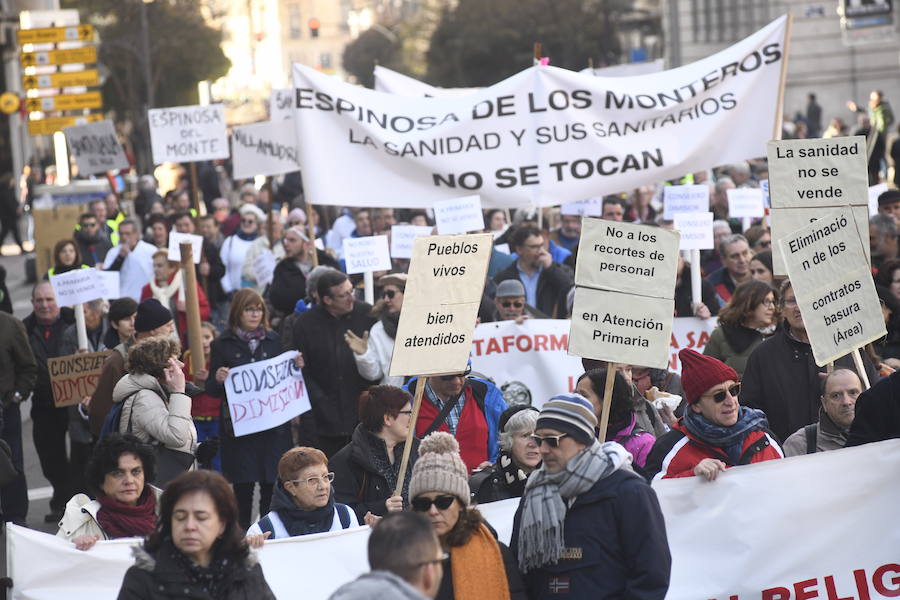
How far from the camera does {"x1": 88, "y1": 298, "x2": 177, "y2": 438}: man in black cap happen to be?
8.14m

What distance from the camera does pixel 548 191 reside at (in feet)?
33.6

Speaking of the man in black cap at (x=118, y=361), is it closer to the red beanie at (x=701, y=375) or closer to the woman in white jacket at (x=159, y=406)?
the woman in white jacket at (x=159, y=406)

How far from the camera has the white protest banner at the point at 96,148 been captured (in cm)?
1902

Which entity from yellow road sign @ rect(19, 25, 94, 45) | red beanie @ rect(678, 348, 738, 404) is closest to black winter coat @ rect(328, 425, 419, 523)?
red beanie @ rect(678, 348, 738, 404)

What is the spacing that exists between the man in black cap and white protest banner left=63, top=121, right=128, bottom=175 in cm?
1102

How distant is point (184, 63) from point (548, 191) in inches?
1791

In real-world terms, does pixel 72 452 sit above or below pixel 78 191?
below

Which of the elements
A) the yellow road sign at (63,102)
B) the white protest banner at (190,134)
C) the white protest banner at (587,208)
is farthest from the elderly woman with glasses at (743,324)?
the yellow road sign at (63,102)

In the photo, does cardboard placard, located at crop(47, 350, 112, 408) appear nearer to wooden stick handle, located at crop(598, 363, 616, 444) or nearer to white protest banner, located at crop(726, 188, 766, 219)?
wooden stick handle, located at crop(598, 363, 616, 444)

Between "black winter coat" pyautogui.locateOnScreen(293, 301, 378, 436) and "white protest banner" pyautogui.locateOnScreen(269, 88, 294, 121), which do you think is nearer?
"black winter coat" pyautogui.locateOnScreen(293, 301, 378, 436)

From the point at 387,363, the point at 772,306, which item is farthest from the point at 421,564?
the point at 387,363

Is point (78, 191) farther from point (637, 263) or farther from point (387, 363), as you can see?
point (637, 263)

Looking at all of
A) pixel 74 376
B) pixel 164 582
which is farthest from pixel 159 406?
pixel 164 582

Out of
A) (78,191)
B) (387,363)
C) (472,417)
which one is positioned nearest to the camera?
(472,417)
